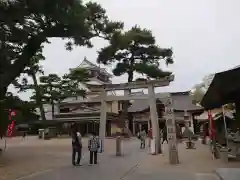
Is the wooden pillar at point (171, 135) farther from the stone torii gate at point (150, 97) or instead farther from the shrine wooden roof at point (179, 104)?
the shrine wooden roof at point (179, 104)

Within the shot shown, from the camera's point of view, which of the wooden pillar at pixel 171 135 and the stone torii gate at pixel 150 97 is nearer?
the wooden pillar at pixel 171 135

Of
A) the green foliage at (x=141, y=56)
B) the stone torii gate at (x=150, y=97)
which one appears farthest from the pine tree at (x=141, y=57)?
the stone torii gate at (x=150, y=97)

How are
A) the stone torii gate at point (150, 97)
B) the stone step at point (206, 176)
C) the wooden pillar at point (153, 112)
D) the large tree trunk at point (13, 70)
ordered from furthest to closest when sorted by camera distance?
the wooden pillar at point (153, 112)
the stone torii gate at point (150, 97)
the large tree trunk at point (13, 70)
the stone step at point (206, 176)

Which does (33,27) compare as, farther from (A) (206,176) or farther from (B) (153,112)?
(A) (206,176)

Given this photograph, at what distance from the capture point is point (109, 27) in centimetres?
2169

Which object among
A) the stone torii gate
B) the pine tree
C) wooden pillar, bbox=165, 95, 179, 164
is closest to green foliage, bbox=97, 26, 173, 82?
the pine tree

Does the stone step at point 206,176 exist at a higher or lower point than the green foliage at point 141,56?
lower

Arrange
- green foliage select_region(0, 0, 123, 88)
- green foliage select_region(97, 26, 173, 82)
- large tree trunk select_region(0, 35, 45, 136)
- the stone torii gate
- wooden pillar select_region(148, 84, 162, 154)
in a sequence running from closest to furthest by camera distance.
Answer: green foliage select_region(0, 0, 123, 88) → large tree trunk select_region(0, 35, 45, 136) → the stone torii gate → wooden pillar select_region(148, 84, 162, 154) → green foliage select_region(97, 26, 173, 82)

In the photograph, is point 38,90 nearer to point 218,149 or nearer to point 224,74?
point 218,149

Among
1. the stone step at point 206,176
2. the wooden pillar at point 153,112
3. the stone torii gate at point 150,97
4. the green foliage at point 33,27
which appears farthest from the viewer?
the wooden pillar at point 153,112

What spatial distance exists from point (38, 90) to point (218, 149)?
3563cm

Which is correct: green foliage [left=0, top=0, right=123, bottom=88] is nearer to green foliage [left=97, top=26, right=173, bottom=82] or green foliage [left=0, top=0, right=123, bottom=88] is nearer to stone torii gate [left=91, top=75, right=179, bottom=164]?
stone torii gate [left=91, top=75, right=179, bottom=164]

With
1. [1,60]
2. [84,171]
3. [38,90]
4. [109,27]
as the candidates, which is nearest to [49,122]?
[38,90]

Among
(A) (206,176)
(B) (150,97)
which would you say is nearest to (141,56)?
(B) (150,97)
